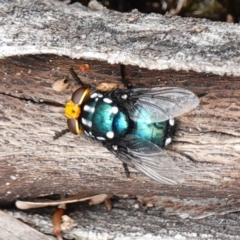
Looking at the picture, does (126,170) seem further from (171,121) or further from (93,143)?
(171,121)

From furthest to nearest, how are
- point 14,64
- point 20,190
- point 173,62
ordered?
point 20,190, point 14,64, point 173,62

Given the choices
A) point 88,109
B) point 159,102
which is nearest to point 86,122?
point 88,109

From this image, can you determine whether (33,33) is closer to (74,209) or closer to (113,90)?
(113,90)

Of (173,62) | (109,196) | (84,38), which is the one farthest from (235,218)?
(84,38)

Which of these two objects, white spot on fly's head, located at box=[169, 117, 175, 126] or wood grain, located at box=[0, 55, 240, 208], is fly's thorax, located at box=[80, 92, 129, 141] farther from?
white spot on fly's head, located at box=[169, 117, 175, 126]

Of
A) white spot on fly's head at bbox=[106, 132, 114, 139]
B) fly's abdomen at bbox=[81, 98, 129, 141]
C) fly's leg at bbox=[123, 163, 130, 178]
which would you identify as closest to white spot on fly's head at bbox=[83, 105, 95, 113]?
fly's abdomen at bbox=[81, 98, 129, 141]

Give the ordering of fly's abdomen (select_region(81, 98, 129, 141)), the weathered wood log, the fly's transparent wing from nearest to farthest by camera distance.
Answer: the weathered wood log → the fly's transparent wing → fly's abdomen (select_region(81, 98, 129, 141))
